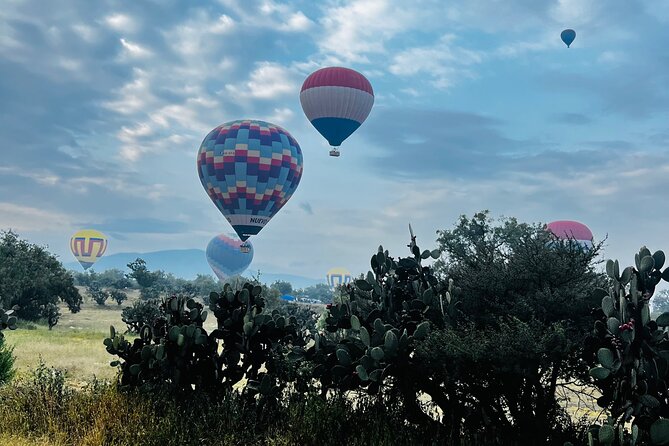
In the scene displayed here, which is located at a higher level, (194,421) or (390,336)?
(390,336)

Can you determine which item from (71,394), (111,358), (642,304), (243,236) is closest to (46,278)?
(243,236)

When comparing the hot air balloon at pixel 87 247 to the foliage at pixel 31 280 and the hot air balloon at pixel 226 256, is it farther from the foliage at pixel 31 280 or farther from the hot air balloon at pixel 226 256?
the foliage at pixel 31 280

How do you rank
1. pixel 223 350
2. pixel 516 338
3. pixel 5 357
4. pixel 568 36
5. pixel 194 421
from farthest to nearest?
1. pixel 568 36
2. pixel 5 357
3. pixel 223 350
4. pixel 194 421
5. pixel 516 338

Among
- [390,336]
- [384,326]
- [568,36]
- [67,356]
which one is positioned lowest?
[67,356]

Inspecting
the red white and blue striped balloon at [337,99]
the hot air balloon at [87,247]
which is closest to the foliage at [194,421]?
the red white and blue striped balloon at [337,99]

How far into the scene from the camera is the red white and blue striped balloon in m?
46.2

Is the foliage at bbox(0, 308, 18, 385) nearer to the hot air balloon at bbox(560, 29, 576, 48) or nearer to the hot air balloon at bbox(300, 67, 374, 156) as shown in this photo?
the hot air balloon at bbox(300, 67, 374, 156)

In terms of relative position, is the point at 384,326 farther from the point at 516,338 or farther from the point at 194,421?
the point at 194,421

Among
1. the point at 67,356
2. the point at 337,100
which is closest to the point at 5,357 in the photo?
the point at 67,356

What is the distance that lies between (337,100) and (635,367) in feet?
137

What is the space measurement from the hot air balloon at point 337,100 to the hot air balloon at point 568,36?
20.6 m

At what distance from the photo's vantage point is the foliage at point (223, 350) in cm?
1107

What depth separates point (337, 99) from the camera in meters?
46.4

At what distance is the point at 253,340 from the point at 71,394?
4.32 metres
